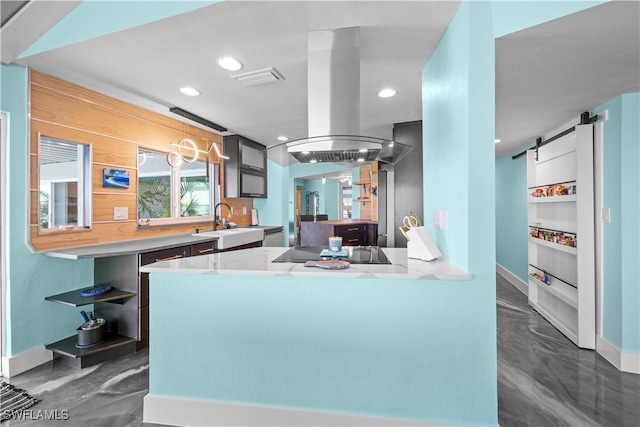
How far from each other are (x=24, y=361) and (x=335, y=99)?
3.02 m

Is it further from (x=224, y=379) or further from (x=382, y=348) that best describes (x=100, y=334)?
(x=382, y=348)

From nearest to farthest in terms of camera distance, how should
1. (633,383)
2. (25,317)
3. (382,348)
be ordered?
(382,348)
(633,383)
(25,317)

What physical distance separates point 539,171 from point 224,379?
3953mm

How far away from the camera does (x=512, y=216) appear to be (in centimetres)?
484

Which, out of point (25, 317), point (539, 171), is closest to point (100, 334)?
point (25, 317)

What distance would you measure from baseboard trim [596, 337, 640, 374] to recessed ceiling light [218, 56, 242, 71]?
3.66m

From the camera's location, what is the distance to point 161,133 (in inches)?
132

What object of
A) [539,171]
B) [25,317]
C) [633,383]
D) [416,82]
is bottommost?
[633,383]

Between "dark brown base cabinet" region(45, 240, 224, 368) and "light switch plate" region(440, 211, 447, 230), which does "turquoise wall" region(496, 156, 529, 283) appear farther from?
"dark brown base cabinet" region(45, 240, 224, 368)

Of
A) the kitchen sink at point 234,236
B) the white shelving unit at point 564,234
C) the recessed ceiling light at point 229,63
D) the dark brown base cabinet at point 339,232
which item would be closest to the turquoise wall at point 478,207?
the recessed ceiling light at point 229,63

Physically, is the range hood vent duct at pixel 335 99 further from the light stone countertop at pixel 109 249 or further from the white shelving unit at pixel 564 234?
the white shelving unit at pixel 564 234

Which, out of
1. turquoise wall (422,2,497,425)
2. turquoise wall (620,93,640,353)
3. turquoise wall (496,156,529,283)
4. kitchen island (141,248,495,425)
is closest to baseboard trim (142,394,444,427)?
Result: kitchen island (141,248,495,425)

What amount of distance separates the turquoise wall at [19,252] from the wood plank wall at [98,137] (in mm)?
58

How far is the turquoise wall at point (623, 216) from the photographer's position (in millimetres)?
2221
